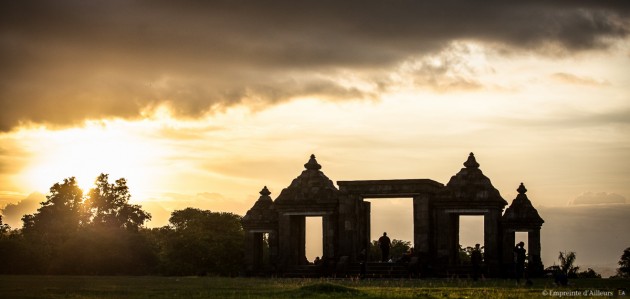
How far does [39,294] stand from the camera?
3691cm

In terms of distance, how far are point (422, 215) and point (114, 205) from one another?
238ft

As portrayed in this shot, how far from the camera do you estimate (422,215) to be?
58.9 m

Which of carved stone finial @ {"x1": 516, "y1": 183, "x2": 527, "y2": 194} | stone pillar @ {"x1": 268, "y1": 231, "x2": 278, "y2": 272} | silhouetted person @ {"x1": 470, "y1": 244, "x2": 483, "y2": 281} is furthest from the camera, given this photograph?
stone pillar @ {"x1": 268, "y1": 231, "x2": 278, "y2": 272}

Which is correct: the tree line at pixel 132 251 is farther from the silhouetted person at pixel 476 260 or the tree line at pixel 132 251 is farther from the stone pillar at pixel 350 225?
the silhouetted person at pixel 476 260

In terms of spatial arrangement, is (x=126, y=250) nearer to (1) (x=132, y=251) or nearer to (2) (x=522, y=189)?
(1) (x=132, y=251)

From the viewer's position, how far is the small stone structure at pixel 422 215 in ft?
191

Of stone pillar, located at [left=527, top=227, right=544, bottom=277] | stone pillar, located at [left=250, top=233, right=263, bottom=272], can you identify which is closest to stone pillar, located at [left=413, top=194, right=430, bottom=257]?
stone pillar, located at [left=527, top=227, right=544, bottom=277]

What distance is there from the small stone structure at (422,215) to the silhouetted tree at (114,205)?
62003mm

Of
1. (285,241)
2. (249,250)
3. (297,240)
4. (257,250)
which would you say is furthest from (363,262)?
(257,250)

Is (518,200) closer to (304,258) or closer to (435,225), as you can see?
(435,225)

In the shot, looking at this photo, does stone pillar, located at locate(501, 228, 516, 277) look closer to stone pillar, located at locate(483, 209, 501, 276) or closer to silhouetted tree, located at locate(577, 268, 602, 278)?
stone pillar, located at locate(483, 209, 501, 276)

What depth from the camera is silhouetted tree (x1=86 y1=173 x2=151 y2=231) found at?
122250mm

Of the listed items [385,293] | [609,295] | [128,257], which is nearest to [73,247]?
[128,257]

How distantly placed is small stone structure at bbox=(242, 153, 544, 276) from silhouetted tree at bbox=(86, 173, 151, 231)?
2441 inches
